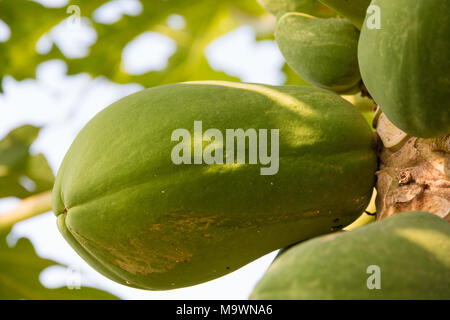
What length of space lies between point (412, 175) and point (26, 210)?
64.1 inches

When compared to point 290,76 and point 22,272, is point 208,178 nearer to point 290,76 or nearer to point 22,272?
point 22,272

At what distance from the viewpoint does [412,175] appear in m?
1.42

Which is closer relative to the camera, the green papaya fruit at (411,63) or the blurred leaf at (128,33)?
the green papaya fruit at (411,63)

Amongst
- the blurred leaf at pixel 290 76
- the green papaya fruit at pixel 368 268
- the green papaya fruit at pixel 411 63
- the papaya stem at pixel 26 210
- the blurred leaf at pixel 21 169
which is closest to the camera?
the green papaya fruit at pixel 368 268

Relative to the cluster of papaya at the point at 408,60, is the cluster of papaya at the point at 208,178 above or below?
below

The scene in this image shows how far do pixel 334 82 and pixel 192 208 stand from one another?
60cm

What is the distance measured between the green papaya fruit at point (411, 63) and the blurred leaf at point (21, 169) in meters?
1.78

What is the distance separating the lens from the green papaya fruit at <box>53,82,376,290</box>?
1.34m

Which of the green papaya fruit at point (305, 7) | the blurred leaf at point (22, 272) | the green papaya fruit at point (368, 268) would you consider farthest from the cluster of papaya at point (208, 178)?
the blurred leaf at point (22, 272)

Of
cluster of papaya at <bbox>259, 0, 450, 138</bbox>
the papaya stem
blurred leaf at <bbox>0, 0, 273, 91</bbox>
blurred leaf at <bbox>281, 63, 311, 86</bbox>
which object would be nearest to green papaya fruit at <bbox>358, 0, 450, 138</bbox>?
cluster of papaya at <bbox>259, 0, 450, 138</bbox>

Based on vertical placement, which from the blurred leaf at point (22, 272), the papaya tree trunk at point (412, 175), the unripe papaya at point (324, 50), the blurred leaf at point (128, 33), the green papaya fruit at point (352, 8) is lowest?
the blurred leaf at point (22, 272)

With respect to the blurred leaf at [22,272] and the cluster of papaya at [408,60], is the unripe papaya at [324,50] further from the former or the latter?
the blurred leaf at [22,272]

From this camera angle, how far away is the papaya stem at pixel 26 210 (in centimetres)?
246
